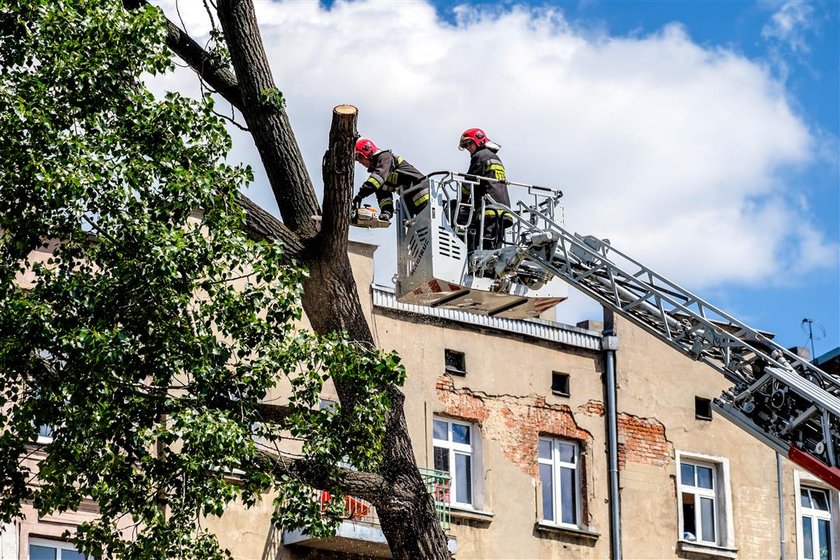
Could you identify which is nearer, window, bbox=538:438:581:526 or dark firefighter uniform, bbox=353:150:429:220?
dark firefighter uniform, bbox=353:150:429:220

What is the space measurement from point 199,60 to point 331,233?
8.28 feet

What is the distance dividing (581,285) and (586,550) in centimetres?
892

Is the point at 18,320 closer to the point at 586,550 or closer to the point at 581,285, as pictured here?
the point at 581,285

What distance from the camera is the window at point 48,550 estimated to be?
23.4 metres

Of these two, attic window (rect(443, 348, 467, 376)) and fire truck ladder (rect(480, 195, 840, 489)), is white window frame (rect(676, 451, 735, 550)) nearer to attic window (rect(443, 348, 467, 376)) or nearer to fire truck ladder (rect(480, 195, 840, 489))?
attic window (rect(443, 348, 467, 376))

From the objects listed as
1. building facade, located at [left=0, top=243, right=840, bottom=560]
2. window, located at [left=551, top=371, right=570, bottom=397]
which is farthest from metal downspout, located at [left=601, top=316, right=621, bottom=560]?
window, located at [left=551, top=371, right=570, bottom=397]

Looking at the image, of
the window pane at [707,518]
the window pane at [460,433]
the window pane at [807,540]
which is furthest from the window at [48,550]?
the window pane at [807,540]

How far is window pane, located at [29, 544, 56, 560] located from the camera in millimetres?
23359

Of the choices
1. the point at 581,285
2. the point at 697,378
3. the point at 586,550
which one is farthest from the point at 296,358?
the point at 697,378

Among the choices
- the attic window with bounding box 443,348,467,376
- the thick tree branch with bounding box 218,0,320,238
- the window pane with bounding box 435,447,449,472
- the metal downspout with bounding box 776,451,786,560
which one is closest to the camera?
the thick tree branch with bounding box 218,0,320,238

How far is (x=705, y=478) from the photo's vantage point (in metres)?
29.8

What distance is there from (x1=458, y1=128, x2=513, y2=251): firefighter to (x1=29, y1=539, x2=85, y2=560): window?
6.52m

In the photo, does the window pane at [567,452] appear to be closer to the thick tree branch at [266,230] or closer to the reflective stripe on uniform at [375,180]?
the reflective stripe on uniform at [375,180]

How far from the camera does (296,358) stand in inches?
666
